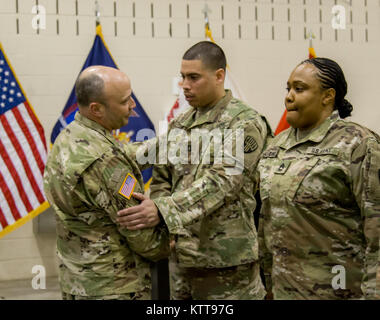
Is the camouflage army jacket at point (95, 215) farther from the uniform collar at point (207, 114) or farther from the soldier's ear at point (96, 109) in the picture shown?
the uniform collar at point (207, 114)

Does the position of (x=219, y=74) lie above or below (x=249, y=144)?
above

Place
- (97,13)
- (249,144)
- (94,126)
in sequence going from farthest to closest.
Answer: (97,13) → (249,144) → (94,126)

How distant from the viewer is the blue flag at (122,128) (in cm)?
382

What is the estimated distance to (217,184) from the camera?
1954 millimetres

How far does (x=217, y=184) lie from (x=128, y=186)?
0.43 m

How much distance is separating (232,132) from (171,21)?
2.52 metres

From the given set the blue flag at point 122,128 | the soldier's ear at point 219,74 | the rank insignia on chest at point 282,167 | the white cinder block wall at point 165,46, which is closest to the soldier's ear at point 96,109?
the soldier's ear at point 219,74

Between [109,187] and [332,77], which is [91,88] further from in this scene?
[332,77]

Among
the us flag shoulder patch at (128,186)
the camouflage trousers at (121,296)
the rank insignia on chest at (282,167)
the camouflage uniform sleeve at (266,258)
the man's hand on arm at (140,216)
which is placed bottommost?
the camouflage trousers at (121,296)

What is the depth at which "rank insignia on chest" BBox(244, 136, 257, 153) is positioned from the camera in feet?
6.66

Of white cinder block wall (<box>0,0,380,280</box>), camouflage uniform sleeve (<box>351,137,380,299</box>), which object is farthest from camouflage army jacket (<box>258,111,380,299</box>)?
white cinder block wall (<box>0,0,380,280</box>)

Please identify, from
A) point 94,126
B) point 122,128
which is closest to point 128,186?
point 94,126

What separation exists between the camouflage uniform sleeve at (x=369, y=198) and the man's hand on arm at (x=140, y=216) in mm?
757

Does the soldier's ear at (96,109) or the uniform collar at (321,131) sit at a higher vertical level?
the soldier's ear at (96,109)
